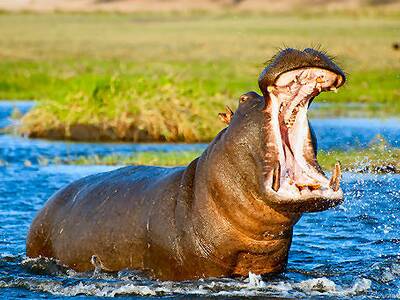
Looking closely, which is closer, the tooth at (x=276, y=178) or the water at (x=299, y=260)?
the tooth at (x=276, y=178)

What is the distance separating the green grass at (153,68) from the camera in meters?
19.3

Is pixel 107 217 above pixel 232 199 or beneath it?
beneath

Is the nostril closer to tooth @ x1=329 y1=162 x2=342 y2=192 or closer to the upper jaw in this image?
the upper jaw

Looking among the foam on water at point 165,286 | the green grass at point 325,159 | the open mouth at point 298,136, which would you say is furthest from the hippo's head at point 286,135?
the green grass at point 325,159

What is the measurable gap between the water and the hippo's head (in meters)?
0.87

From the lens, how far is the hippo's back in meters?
7.67

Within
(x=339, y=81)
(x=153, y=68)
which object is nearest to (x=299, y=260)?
(x=339, y=81)

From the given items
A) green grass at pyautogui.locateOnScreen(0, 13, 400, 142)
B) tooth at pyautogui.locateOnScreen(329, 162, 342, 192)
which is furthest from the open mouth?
green grass at pyautogui.locateOnScreen(0, 13, 400, 142)

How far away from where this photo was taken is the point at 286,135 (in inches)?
273

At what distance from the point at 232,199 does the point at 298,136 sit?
59 cm

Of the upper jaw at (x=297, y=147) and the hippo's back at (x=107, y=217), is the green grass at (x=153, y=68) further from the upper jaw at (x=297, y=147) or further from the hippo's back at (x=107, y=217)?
the hippo's back at (x=107, y=217)

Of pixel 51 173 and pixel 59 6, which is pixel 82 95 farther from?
pixel 59 6

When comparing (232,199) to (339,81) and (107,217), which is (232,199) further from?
(107,217)

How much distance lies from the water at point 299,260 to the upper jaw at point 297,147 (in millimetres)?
886
